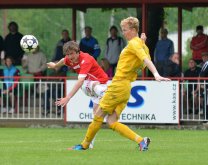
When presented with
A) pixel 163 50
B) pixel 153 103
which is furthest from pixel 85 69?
pixel 163 50

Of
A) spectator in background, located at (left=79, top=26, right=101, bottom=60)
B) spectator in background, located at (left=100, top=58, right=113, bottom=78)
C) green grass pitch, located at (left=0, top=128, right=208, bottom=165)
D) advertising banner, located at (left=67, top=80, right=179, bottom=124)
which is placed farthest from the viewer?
spectator in background, located at (left=79, top=26, right=101, bottom=60)

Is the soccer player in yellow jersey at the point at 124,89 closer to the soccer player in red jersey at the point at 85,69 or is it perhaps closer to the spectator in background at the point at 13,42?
the soccer player in red jersey at the point at 85,69

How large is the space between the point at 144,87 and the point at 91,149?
742cm

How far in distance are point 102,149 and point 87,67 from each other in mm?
1437

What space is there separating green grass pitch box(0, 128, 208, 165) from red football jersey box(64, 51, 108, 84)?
124 cm

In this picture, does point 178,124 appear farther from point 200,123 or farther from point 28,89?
point 28,89

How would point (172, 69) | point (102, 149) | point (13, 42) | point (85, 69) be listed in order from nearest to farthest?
point (85, 69), point (102, 149), point (172, 69), point (13, 42)

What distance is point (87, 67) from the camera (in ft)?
55.2

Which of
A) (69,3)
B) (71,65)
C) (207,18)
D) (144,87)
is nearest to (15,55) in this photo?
(69,3)

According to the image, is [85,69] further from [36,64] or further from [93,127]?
[36,64]

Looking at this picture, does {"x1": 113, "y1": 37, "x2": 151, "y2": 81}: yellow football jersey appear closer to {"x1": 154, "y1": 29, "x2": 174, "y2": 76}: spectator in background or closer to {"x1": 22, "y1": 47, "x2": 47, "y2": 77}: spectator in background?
{"x1": 154, "y1": 29, "x2": 174, "y2": 76}: spectator in background

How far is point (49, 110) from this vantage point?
25250mm

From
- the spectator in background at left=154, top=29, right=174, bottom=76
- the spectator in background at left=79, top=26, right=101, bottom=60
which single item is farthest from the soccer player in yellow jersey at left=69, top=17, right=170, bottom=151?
the spectator in background at left=79, top=26, right=101, bottom=60

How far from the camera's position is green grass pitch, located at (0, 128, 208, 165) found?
14781 millimetres
